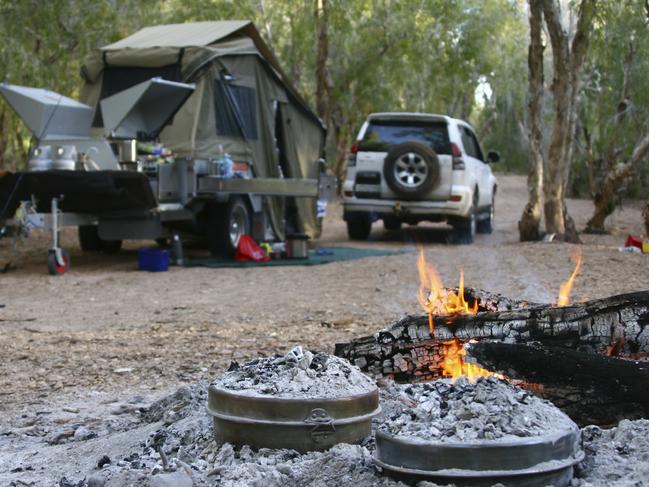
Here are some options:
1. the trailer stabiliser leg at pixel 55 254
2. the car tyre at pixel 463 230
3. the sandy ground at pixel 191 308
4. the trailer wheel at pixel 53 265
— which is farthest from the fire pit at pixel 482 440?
the car tyre at pixel 463 230

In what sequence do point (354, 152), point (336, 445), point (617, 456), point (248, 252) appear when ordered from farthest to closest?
point (354, 152) < point (248, 252) < point (336, 445) < point (617, 456)

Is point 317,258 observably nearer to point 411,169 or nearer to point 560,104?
point 411,169

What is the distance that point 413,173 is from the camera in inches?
650

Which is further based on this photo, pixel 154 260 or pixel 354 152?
pixel 354 152

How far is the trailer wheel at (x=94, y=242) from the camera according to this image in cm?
1596

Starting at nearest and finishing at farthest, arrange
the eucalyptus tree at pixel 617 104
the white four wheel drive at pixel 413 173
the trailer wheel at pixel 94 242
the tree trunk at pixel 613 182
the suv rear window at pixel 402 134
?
the trailer wheel at pixel 94 242 → the white four wheel drive at pixel 413 173 → the suv rear window at pixel 402 134 → the tree trunk at pixel 613 182 → the eucalyptus tree at pixel 617 104

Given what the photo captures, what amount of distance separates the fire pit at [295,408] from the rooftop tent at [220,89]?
1030 centimetres

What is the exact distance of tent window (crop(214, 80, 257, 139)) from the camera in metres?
15.1

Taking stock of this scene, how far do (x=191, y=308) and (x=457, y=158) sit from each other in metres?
7.52

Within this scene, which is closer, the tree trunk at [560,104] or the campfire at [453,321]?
the campfire at [453,321]

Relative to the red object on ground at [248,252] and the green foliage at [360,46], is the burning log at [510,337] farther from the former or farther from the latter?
the green foliage at [360,46]

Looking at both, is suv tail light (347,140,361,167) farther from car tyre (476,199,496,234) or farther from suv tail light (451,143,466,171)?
car tyre (476,199,496,234)

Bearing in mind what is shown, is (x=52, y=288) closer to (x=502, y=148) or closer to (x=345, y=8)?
(x=345, y=8)

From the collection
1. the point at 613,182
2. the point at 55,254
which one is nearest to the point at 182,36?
the point at 55,254
